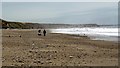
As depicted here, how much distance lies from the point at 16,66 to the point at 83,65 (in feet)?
10.8

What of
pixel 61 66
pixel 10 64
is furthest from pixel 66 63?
pixel 10 64

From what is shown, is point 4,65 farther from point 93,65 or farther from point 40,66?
point 93,65

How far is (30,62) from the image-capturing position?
1296 cm

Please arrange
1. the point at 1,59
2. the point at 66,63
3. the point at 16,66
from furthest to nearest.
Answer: the point at 1,59 < the point at 66,63 < the point at 16,66

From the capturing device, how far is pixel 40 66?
11.9 meters

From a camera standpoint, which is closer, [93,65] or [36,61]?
[93,65]

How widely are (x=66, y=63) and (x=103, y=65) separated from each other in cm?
189

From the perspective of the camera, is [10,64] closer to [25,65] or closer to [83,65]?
[25,65]

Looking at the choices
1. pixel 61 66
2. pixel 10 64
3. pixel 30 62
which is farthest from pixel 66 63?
pixel 10 64

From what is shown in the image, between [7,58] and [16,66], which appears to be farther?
[7,58]

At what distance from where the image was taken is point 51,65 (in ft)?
40.1


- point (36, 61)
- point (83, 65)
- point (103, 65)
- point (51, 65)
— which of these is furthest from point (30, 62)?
point (103, 65)

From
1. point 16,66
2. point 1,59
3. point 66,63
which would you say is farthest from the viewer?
point 1,59

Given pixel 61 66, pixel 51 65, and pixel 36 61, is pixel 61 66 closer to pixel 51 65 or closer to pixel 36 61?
pixel 51 65
